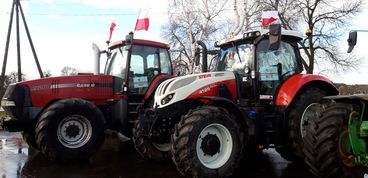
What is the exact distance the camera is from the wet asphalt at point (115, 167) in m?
6.44

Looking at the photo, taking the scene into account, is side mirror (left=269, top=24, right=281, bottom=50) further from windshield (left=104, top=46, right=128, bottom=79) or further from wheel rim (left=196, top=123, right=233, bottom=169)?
windshield (left=104, top=46, right=128, bottom=79)

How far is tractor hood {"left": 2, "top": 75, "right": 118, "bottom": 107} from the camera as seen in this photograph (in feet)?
26.7

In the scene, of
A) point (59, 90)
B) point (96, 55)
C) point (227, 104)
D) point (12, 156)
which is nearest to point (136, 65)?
point (96, 55)

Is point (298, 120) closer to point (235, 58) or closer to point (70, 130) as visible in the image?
point (235, 58)

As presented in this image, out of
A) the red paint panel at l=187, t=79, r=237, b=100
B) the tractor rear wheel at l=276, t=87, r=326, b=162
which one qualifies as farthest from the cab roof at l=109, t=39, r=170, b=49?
the tractor rear wheel at l=276, t=87, r=326, b=162

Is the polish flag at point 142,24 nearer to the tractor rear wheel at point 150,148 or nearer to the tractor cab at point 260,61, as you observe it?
the tractor cab at point 260,61

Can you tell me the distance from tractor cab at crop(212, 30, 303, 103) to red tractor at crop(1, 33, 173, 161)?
241 centimetres

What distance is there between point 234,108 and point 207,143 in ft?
2.44

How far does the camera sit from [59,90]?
8.46 meters

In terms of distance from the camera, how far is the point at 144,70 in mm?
9492

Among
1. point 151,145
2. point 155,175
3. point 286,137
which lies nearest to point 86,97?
point 151,145

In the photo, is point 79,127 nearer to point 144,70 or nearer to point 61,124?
point 61,124

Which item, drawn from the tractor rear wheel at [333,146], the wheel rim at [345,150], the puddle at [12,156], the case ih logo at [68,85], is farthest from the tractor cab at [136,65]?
the wheel rim at [345,150]

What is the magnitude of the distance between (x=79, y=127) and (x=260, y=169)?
3.70 m
